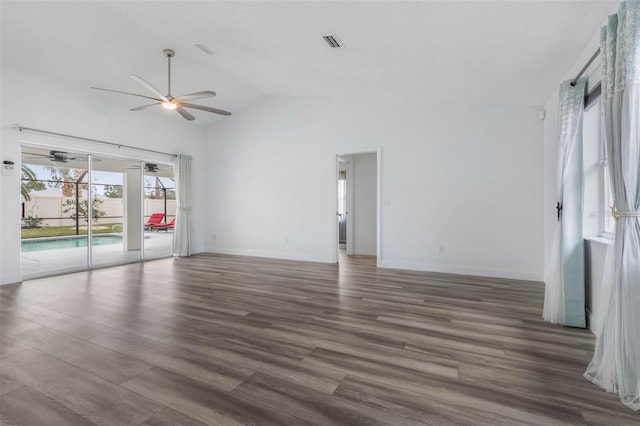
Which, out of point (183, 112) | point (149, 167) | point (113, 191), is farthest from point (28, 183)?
point (183, 112)

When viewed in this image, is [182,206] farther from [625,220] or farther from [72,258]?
[625,220]

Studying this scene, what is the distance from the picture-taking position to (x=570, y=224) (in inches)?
112

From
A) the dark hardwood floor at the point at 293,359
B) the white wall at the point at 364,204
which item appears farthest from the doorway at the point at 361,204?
the dark hardwood floor at the point at 293,359

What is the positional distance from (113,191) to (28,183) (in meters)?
1.46

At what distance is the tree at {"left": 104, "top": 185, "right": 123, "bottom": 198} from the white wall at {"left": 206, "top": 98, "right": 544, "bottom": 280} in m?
1.98

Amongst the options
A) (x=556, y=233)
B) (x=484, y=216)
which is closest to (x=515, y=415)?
(x=556, y=233)

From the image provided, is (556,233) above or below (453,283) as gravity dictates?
above

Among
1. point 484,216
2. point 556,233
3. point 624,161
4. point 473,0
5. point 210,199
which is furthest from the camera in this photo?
point 210,199

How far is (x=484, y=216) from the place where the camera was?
16.0ft

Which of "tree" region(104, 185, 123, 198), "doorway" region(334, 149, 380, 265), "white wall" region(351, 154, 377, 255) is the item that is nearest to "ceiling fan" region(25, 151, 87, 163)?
"tree" region(104, 185, 123, 198)

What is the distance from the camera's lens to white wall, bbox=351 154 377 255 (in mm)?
7344

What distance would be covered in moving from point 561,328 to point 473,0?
117 inches

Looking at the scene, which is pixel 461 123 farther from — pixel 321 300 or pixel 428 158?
pixel 321 300

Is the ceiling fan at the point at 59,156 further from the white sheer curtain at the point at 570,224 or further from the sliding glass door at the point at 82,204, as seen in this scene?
the white sheer curtain at the point at 570,224
